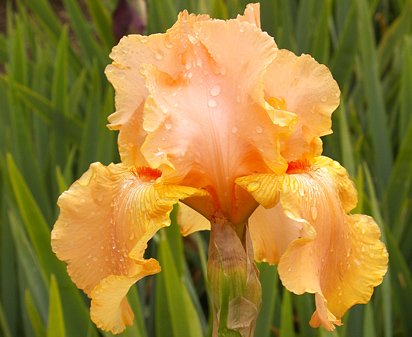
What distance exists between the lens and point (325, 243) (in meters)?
0.70

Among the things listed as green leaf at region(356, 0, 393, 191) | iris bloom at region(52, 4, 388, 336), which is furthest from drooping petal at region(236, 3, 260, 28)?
green leaf at region(356, 0, 393, 191)

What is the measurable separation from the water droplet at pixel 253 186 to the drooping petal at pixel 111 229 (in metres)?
0.05

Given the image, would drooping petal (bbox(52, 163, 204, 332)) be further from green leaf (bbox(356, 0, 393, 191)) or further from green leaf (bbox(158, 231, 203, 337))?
green leaf (bbox(356, 0, 393, 191))

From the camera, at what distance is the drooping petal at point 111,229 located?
0.69m

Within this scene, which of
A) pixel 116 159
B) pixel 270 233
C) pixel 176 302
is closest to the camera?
pixel 270 233

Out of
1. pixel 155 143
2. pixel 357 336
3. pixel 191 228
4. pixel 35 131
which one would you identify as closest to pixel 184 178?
pixel 155 143

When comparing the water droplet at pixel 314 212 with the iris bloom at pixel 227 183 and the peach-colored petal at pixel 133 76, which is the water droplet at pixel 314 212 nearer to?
the iris bloom at pixel 227 183

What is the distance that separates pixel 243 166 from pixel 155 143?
91 millimetres

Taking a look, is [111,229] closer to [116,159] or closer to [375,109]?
[116,159]

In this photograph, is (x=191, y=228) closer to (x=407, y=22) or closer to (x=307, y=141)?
(x=307, y=141)

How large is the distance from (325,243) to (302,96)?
0.16 m

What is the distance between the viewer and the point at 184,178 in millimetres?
727

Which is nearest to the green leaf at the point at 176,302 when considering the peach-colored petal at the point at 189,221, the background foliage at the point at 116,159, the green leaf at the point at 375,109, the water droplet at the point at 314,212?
the background foliage at the point at 116,159

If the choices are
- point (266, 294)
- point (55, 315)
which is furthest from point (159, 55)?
point (266, 294)
